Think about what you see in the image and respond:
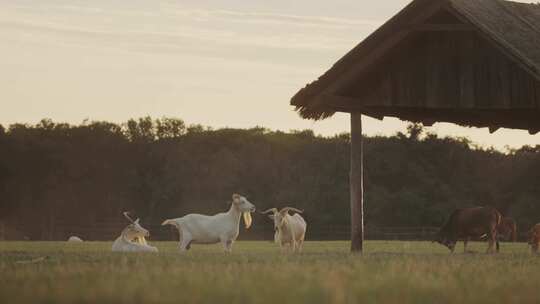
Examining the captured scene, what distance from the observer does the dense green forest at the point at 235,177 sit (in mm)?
76188

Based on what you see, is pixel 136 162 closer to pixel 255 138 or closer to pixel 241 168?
pixel 241 168

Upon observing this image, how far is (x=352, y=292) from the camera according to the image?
9508mm

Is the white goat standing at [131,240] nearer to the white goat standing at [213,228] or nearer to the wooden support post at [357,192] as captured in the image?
the white goat standing at [213,228]

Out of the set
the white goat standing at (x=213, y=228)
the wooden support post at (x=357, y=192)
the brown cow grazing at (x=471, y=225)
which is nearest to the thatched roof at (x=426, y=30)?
the wooden support post at (x=357, y=192)

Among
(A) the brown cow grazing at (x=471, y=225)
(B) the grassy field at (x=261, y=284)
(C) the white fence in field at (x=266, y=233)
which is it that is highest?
(C) the white fence in field at (x=266, y=233)

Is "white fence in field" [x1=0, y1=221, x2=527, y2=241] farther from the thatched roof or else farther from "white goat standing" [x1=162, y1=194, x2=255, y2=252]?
the thatched roof

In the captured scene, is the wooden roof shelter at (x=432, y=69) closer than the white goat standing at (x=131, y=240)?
Yes

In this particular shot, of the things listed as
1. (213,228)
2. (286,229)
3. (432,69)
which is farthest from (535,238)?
(432,69)

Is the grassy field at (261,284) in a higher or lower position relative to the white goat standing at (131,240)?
lower

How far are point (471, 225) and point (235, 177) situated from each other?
183ft

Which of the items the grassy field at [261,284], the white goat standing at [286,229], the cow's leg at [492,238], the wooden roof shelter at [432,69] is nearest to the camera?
the grassy field at [261,284]

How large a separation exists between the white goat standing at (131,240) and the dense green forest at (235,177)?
152 ft

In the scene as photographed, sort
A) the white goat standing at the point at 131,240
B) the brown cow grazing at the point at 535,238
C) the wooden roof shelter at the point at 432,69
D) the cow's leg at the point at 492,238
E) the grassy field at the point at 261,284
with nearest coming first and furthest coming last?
the grassy field at the point at 261,284, the wooden roof shelter at the point at 432,69, the white goat standing at the point at 131,240, the cow's leg at the point at 492,238, the brown cow grazing at the point at 535,238

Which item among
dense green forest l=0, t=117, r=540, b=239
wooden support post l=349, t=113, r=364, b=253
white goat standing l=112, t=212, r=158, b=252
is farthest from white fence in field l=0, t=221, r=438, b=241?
wooden support post l=349, t=113, r=364, b=253
